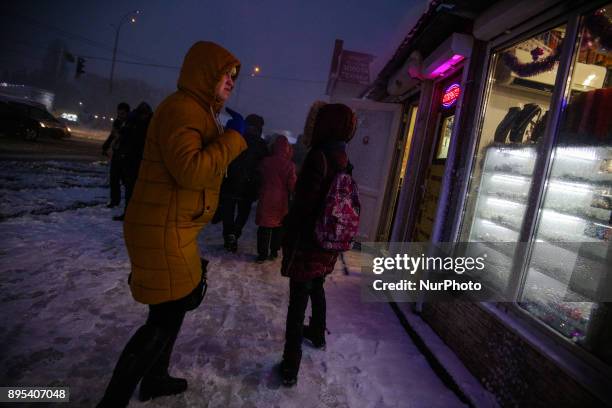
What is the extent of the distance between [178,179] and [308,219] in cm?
116

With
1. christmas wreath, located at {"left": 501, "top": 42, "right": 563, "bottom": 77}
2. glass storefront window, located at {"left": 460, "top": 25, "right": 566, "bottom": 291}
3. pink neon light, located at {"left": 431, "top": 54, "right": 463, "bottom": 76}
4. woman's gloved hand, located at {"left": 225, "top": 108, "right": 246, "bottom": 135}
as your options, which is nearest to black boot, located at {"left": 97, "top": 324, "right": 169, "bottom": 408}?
woman's gloved hand, located at {"left": 225, "top": 108, "right": 246, "bottom": 135}

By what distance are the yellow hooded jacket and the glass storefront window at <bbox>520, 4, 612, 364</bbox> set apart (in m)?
2.71

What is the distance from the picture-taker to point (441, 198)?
423 cm

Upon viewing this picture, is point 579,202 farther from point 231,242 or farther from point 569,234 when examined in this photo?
point 231,242

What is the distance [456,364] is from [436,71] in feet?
13.3

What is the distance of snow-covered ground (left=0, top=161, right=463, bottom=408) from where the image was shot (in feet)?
7.79

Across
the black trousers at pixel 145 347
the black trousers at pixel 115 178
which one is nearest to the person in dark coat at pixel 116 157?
the black trousers at pixel 115 178

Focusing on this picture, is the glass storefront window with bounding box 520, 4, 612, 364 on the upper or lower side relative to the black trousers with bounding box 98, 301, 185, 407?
upper

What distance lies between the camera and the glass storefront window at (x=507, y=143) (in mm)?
3588

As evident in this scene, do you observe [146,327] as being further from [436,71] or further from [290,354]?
[436,71]

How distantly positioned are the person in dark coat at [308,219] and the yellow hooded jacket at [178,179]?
0.84 metres

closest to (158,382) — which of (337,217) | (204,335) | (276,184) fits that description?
(204,335)

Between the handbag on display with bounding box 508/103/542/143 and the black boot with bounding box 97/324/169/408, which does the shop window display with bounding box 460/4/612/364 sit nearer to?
the handbag on display with bounding box 508/103/542/143

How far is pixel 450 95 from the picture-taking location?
5027mm
